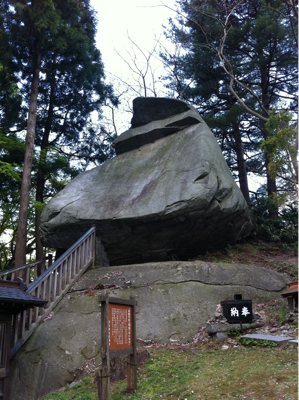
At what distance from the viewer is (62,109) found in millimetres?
17781

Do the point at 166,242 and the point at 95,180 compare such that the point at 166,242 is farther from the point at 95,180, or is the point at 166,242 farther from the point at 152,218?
the point at 95,180

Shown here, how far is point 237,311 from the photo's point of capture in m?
7.06

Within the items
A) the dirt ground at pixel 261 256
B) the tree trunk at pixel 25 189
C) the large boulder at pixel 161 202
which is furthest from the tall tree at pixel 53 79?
the dirt ground at pixel 261 256

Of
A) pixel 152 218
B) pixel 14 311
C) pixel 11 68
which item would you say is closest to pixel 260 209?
pixel 152 218

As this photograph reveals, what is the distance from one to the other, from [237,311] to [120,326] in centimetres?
281

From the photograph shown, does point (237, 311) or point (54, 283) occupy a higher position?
point (54, 283)

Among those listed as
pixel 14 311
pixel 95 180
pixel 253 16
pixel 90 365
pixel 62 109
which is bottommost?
pixel 90 365

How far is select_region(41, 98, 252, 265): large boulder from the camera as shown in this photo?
30.3 ft

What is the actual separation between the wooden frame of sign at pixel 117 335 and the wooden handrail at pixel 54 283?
270cm

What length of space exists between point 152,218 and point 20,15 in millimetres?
10142

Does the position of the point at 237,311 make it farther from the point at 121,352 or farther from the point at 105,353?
the point at 105,353

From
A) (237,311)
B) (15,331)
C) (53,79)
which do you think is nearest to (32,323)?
(15,331)

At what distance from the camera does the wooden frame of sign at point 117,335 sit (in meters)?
4.80

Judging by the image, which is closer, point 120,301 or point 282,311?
point 120,301
